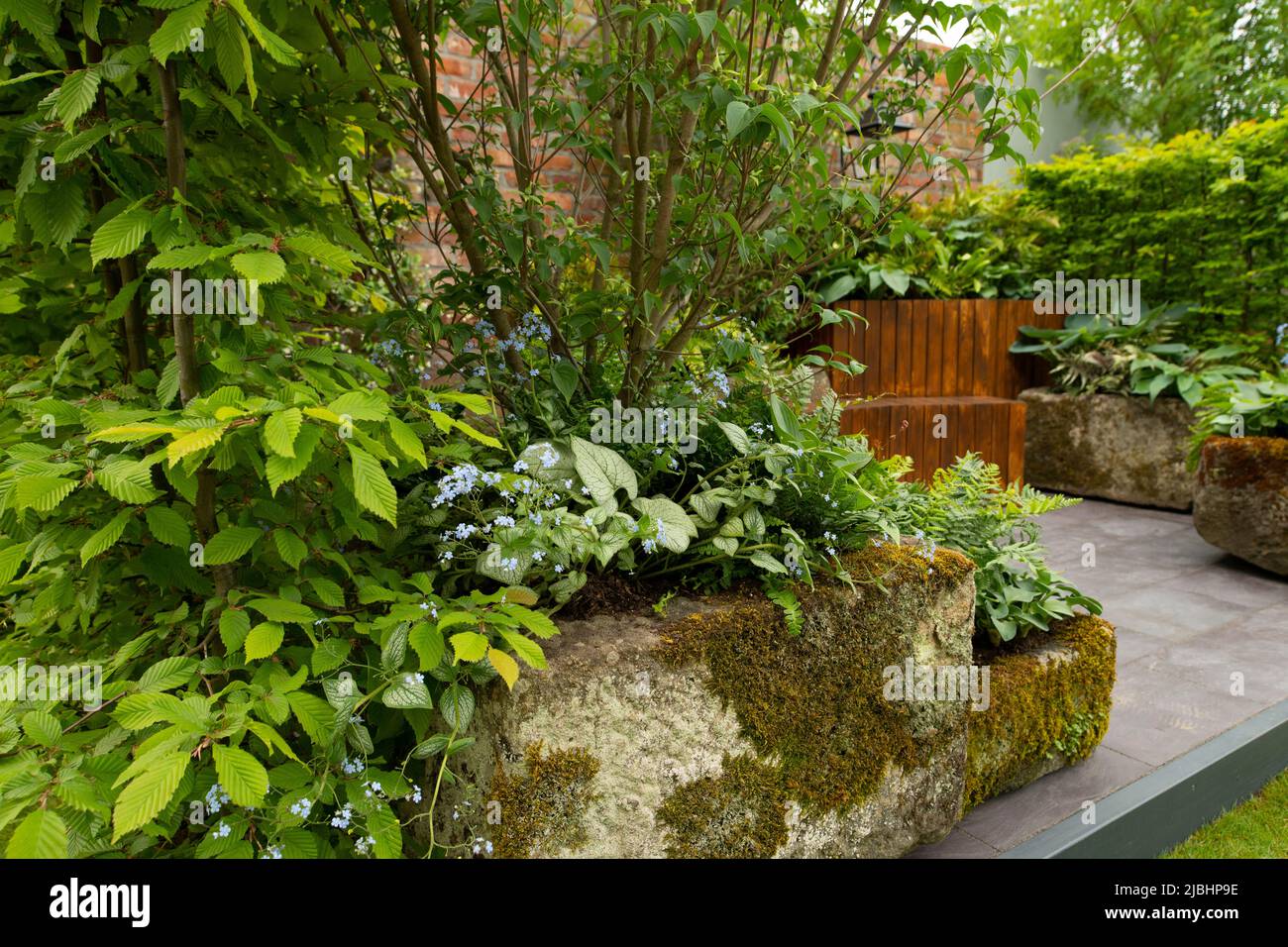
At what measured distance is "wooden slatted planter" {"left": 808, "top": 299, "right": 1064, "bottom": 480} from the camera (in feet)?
15.2

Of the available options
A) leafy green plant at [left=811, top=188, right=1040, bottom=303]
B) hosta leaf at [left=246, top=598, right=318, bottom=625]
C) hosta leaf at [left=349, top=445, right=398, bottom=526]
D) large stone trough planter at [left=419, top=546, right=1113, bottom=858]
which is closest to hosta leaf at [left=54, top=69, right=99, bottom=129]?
hosta leaf at [left=349, top=445, right=398, bottom=526]

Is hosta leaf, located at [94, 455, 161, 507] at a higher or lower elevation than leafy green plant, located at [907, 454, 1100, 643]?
higher

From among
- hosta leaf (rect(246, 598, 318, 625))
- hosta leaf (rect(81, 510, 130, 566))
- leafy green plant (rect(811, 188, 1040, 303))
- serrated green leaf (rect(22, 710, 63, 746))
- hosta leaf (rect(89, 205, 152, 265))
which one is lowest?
serrated green leaf (rect(22, 710, 63, 746))

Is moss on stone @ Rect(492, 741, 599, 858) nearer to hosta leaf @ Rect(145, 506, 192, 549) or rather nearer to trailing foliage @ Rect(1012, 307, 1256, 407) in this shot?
hosta leaf @ Rect(145, 506, 192, 549)

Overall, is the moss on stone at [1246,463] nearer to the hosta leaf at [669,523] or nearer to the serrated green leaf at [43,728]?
the hosta leaf at [669,523]

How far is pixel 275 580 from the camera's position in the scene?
5.53 ft

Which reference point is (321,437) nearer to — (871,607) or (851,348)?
(871,607)

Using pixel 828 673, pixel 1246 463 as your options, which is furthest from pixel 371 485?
pixel 1246 463

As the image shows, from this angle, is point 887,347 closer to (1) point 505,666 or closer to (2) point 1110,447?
(2) point 1110,447

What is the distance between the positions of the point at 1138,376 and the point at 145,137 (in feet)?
20.6

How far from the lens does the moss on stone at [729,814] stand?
171 centimetres

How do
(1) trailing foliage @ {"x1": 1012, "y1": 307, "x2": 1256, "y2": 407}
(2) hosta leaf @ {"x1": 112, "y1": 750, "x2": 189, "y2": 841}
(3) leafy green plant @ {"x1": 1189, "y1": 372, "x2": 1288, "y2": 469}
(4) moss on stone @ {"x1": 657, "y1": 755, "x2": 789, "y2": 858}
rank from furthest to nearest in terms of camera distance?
1. (1) trailing foliage @ {"x1": 1012, "y1": 307, "x2": 1256, "y2": 407}
2. (3) leafy green plant @ {"x1": 1189, "y1": 372, "x2": 1288, "y2": 469}
3. (4) moss on stone @ {"x1": 657, "y1": 755, "x2": 789, "y2": 858}
4. (2) hosta leaf @ {"x1": 112, "y1": 750, "x2": 189, "y2": 841}

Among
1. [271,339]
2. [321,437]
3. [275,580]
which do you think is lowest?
[275,580]
